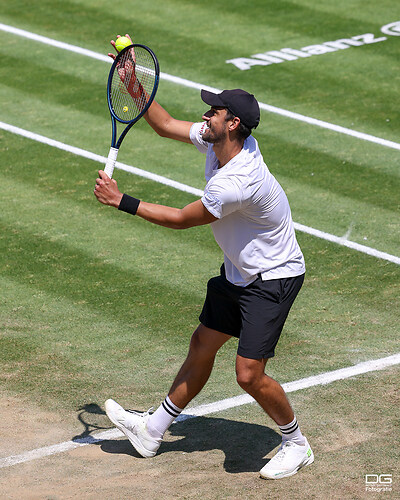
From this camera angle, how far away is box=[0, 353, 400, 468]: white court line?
690 centimetres

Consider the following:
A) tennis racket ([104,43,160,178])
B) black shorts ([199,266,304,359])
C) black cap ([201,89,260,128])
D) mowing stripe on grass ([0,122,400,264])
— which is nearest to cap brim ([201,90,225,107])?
black cap ([201,89,260,128])

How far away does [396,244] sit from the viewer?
1053cm

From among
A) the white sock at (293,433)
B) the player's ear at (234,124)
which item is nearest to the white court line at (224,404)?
the white sock at (293,433)

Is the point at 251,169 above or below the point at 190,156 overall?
above

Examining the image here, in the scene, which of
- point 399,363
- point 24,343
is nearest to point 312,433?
point 399,363

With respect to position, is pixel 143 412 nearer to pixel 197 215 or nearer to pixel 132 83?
pixel 197 215

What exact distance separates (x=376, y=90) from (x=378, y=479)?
31.2ft

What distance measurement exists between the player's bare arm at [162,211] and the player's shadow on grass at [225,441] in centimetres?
171

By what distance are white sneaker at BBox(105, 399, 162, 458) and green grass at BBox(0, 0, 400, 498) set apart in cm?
57

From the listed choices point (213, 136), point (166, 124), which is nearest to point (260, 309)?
point (213, 136)

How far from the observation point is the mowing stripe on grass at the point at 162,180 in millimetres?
10398

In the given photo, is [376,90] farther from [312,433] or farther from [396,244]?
[312,433]

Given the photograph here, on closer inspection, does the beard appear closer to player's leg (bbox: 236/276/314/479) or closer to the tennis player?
the tennis player

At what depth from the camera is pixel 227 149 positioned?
648 centimetres
